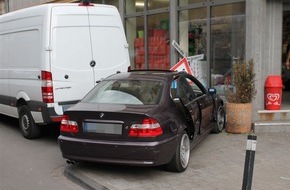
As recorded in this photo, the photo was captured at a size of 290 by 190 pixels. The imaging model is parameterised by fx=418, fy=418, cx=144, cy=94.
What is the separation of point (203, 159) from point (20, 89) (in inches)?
167

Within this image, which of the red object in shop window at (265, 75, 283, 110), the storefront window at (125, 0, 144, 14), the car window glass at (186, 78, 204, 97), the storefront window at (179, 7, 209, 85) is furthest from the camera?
the storefront window at (125, 0, 144, 14)

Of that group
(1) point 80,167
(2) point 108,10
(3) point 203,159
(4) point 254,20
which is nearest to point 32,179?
(1) point 80,167

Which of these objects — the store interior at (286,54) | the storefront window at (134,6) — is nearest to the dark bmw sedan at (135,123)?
the store interior at (286,54)

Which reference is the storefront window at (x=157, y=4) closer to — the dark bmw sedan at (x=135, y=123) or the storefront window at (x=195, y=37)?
the storefront window at (x=195, y=37)

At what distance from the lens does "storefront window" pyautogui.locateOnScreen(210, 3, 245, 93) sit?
995 cm

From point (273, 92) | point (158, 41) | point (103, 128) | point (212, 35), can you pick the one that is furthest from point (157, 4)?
point (103, 128)

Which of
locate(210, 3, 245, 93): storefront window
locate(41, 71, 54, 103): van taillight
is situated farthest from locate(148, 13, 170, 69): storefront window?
locate(41, 71, 54, 103): van taillight

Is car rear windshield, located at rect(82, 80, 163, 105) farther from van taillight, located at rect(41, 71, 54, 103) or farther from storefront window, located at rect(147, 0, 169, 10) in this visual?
storefront window, located at rect(147, 0, 169, 10)

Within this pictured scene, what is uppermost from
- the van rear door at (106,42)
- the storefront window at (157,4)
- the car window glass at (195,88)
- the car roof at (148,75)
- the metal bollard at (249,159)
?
the storefront window at (157,4)

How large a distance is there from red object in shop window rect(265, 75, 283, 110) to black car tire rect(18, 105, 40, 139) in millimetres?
5088

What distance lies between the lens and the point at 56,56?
7867 mm

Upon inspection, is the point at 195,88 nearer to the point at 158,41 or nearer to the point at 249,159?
the point at 249,159

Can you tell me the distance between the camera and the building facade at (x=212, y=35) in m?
9.47

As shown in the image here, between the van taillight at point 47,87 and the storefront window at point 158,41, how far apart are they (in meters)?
5.34
